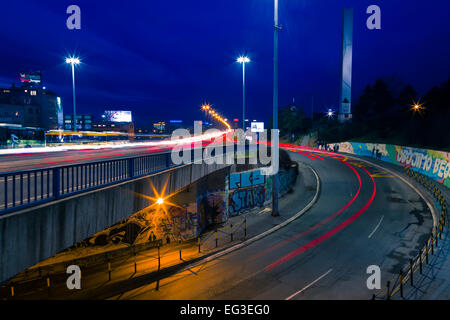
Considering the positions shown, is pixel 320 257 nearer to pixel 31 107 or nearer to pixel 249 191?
pixel 249 191

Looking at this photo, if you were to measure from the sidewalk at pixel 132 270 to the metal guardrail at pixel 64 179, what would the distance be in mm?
4961

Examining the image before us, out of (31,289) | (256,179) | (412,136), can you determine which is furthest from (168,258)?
(412,136)

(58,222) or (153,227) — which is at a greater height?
(58,222)

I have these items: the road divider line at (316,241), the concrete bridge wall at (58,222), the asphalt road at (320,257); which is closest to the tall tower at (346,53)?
the asphalt road at (320,257)

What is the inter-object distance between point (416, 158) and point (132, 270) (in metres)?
35.2

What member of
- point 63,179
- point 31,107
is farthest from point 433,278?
point 31,107

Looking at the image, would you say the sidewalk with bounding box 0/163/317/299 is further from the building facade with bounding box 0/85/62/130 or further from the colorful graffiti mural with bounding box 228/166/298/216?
the building facade with bounding box 0/85/62/130

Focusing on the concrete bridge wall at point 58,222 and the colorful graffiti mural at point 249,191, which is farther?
the colorful graffiti mural at point 249,191

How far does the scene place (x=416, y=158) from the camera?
34.2m

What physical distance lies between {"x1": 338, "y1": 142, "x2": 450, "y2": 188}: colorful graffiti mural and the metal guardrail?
28185mm

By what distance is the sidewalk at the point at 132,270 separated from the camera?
1309 cm

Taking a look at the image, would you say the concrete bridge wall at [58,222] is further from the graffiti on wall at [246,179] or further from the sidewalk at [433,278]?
the graffiti on wall at [246,179]

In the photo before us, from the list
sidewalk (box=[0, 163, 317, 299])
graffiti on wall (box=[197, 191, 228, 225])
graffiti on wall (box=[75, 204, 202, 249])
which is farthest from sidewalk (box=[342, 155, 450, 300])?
graffiti on wall (box=[197, 191, 228, 225])

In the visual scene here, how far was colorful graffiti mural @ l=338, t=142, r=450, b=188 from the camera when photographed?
2795 centimetres
